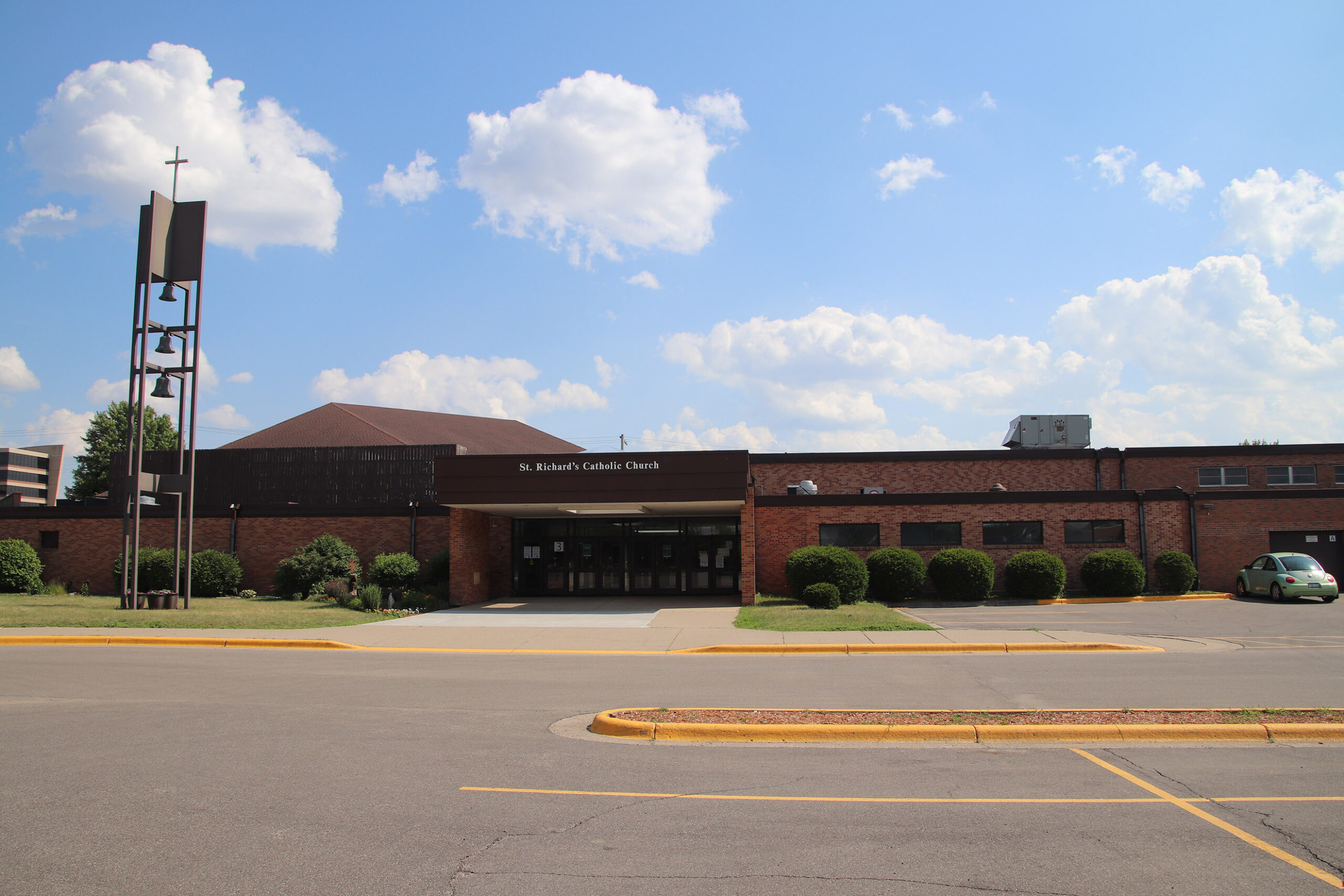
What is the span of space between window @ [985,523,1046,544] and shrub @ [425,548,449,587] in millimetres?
16762

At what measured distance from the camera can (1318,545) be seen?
27031 millimetres

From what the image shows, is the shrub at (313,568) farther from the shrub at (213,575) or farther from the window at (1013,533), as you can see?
the window at (1013,533)

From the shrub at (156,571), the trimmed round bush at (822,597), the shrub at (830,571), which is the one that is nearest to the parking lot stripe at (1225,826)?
the trimmed round bush at (822,597)

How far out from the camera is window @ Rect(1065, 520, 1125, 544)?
26.3m

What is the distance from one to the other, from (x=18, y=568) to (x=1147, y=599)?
34566mm

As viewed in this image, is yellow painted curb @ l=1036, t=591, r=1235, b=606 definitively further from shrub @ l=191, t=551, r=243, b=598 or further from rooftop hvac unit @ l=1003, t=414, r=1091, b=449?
shrub @ l=191, t=551, r=243, b=598

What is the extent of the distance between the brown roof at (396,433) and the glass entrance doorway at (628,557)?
10.6 metres

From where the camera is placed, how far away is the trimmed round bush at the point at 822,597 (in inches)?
838

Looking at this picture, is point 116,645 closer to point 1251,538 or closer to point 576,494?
point 576,494

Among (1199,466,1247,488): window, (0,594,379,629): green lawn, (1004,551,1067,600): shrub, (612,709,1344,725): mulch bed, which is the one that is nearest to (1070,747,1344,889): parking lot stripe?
(612,709,1344,725): mulch bed

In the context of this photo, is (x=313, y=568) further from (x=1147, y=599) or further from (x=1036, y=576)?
(x=1147, y=599)

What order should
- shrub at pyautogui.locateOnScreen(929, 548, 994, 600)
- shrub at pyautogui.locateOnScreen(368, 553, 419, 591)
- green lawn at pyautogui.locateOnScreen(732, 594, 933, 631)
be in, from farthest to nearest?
1. shrub at pyautogui.locateOnScreen(929, 548, 994, 600)
2. shrub at pyautogui.locateOnScreen(368, 553, 419, 591)
3. green lawn at pyautogui.locateOnScreen(732, 594, 933, 631)

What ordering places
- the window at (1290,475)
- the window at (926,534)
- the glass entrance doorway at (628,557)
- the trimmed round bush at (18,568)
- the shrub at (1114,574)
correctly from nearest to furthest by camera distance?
the shrub at (1114,574), the trimmed round bush at (18,568), the window at (926,534), the glass entrance doorway at (628,557), the window at (1290,475)

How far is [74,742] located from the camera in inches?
311
